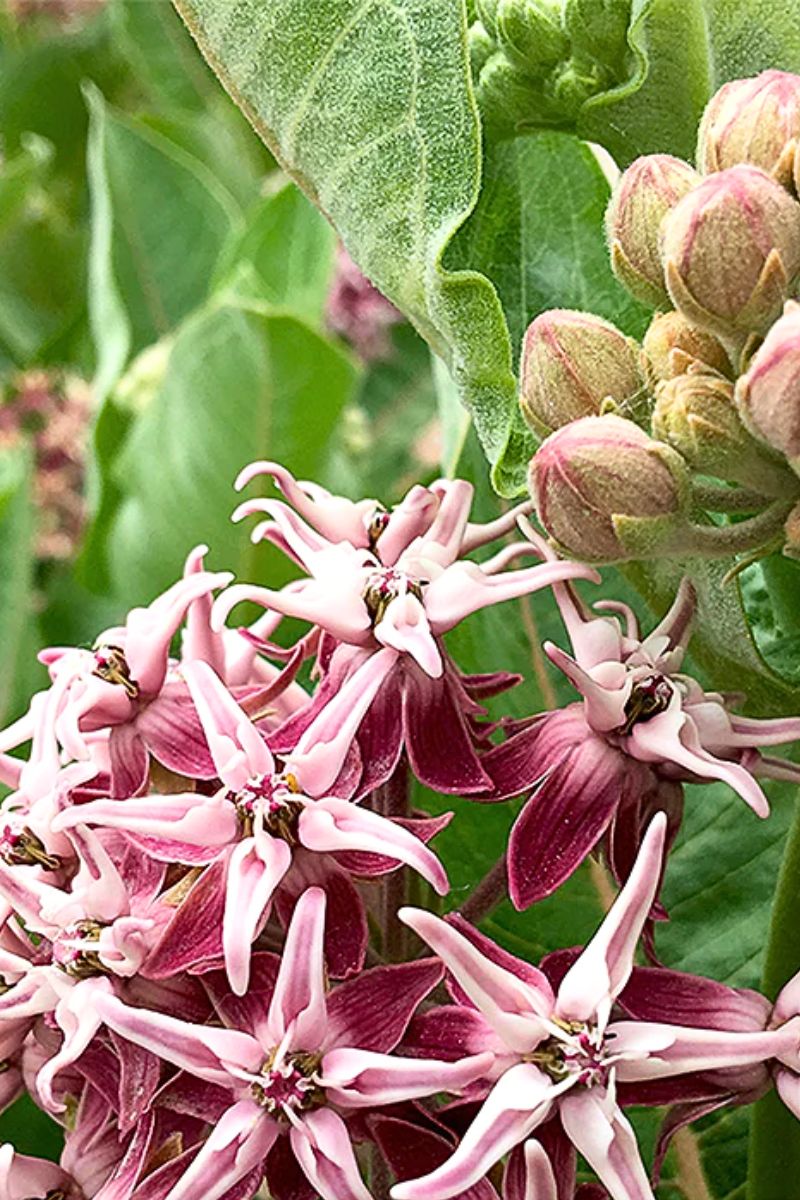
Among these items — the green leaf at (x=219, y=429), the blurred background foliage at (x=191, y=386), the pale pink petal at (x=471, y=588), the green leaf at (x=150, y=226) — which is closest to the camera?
the pale pink petal at (x=471, y=588)

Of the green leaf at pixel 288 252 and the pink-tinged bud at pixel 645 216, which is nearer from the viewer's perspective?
the pink-tinged bud at pixel 645 216

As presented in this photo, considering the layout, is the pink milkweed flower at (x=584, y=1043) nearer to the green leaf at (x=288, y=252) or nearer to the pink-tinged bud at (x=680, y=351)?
the pink-tinged bud at (x=680, y=351)

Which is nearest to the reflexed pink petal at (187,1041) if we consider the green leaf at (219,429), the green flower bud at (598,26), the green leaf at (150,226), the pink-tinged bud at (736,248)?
the pink-tinged bud at (736,248)

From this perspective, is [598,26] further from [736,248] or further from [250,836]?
[250,836]

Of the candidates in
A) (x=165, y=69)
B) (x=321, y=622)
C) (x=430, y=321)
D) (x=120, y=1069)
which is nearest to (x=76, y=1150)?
(x=120, y=1069)

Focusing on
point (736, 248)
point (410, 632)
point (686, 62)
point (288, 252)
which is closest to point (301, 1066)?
point (410, 632)

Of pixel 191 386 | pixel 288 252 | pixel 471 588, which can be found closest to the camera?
pixel 471 588
